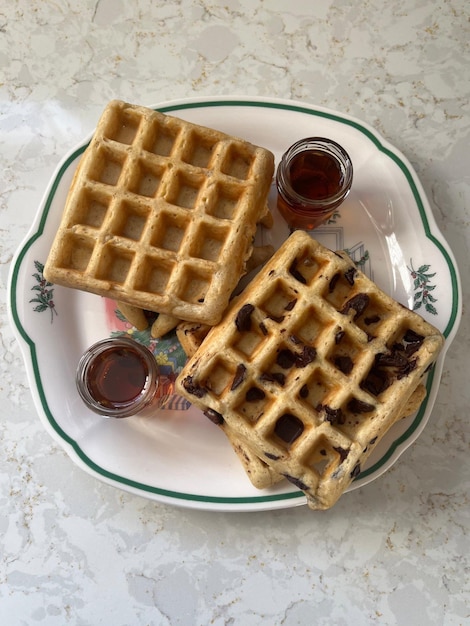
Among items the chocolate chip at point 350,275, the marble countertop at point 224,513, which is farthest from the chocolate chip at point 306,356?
the marble countertop at point 224,513

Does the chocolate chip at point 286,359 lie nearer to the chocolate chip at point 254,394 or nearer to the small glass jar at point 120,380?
the chocolate chip at point 254,394

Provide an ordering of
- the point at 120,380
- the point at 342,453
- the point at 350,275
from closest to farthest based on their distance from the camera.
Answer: the point at 342,453, the point at 350,275, the point at 120,380

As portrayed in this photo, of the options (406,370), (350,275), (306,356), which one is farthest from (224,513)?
(350,275)

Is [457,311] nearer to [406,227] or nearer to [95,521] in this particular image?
[406,227]

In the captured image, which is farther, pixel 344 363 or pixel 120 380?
pixel 120 380

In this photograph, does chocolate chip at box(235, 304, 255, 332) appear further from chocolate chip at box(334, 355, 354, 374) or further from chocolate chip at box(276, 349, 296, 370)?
chocolate chip at box(334, 355, 354, 374)

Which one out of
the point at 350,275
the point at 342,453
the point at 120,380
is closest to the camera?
the point at 342,453

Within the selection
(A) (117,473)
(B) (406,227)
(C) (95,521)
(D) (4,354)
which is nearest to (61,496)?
(C) (95,521)

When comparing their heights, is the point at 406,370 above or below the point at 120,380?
above

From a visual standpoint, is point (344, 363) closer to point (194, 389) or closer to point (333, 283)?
point (333, 283)
